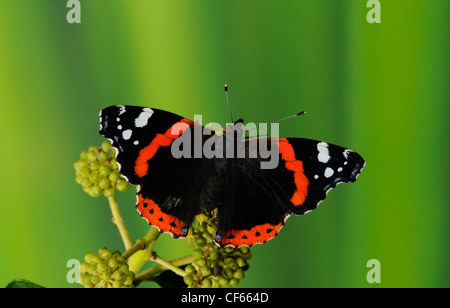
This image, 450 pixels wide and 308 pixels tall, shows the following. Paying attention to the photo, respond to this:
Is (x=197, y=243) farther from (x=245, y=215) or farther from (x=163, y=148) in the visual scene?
(x=163, y=148)

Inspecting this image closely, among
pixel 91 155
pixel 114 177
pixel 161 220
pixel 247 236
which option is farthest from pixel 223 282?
pixel 91 155

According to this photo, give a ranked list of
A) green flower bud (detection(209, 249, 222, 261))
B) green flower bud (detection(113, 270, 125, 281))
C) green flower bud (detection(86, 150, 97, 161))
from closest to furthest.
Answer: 1. green flower bud (detection(113, 270, 125, 281))
2. green flower bud (detection(209, 249, 222, 261))
3. green flower bud (detection(86, 150, 97, 161))

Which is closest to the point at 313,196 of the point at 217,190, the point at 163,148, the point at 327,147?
the point at 327,147

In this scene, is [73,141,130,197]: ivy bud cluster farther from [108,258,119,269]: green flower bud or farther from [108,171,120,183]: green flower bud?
[108,258,119,269]: green flower bud

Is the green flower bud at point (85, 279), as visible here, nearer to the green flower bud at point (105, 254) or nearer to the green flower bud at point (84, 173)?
the green flower bud at point (105, 254)

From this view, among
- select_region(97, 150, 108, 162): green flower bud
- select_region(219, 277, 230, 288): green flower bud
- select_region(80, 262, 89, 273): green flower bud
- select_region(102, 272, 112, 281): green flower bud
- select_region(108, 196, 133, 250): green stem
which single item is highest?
select_region(97, 150, 108, 162): green flower bud

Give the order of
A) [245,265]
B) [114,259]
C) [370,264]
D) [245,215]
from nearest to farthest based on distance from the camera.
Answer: [114,259] → [245,265] → [245,215] → [370,264]

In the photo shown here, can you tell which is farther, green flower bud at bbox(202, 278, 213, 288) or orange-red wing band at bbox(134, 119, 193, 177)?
orange-red wing band at bbox(134, 119, 193, 177)

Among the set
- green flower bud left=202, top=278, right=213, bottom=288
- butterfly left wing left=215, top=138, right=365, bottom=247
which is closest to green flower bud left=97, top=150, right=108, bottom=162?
butterfly left wing left=215, top=138, right=365, bottom=247
